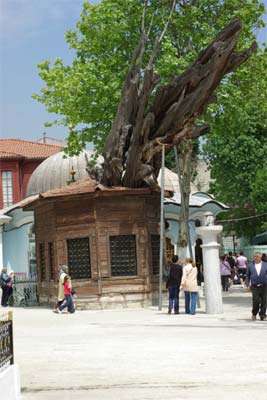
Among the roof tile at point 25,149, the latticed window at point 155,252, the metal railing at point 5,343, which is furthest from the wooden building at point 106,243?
the roof tile at point 25,149

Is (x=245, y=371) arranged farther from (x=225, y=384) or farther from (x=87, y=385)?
(x=87, y=385)

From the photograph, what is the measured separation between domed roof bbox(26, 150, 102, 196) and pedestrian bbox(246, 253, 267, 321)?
2357cm

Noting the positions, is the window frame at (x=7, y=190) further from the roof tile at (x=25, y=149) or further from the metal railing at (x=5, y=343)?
the metal railing at (x=5, y=343)

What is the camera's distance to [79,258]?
2641 centimetres

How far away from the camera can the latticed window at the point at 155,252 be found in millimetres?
26984

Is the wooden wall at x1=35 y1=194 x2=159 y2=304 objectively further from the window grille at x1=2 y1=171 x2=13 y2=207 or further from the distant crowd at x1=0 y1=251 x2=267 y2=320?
the window grille at x1=2 y1=171 x2=13 y2=207

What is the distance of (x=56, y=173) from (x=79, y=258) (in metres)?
18.4

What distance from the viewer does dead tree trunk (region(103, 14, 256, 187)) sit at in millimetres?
26016

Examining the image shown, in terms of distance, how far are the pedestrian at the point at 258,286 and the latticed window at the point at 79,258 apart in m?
7.36

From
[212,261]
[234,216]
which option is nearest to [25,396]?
[212,261]

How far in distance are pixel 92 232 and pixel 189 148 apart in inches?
345

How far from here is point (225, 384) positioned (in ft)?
32.6

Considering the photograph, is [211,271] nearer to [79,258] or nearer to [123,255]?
[123,255]

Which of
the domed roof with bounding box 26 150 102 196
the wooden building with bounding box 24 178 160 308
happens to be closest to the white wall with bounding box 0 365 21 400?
the wooden building with bounding box 24 178 160 308
